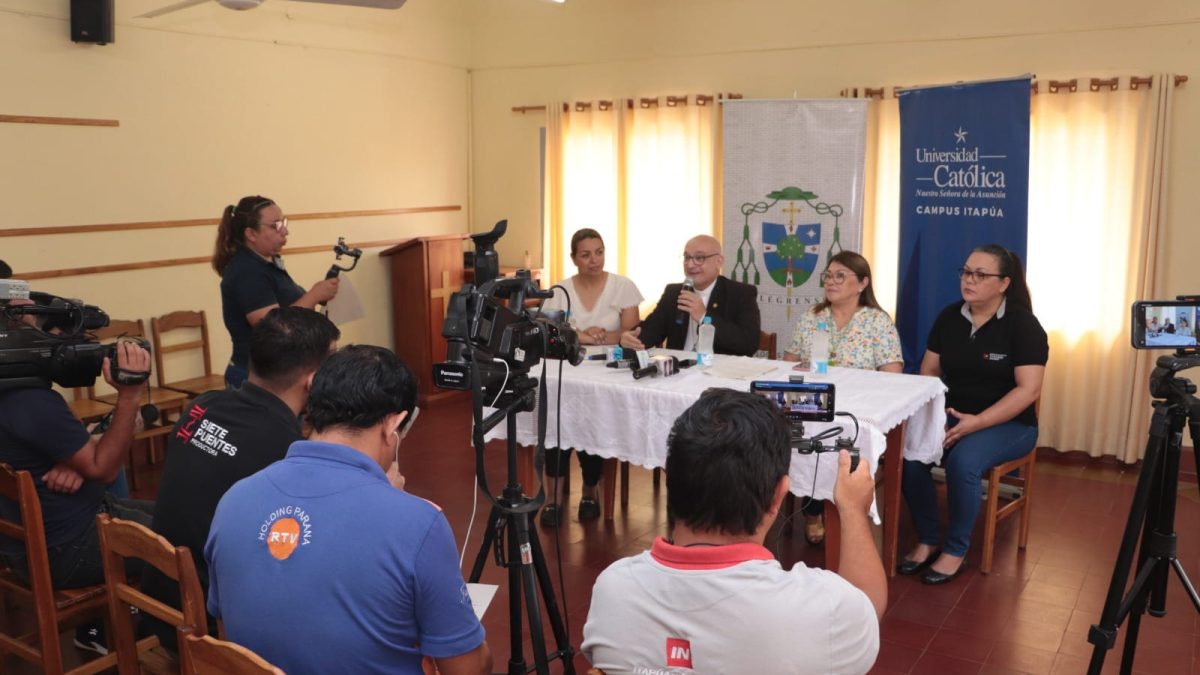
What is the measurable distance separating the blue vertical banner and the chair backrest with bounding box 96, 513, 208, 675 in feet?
12.5

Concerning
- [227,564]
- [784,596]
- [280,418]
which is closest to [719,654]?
[784,596]

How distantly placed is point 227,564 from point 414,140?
540 centimetres

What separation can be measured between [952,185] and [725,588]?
148 inches

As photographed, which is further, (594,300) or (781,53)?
A: (781,53)

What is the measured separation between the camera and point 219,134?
5.41 m

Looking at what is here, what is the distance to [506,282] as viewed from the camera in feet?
7.80

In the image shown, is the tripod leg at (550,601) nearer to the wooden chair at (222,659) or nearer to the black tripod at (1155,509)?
the wooden chair at (222,659)

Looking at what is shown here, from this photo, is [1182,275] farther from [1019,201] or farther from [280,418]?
[280,418]

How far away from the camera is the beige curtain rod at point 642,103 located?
6012 millimetres

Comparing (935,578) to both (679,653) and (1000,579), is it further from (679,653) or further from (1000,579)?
(679,653)

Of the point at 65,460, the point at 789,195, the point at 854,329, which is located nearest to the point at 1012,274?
the point at 854,329

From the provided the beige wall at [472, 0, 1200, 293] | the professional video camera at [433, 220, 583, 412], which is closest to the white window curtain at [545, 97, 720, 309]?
the beige wall at [472, 0, 1200, 293]

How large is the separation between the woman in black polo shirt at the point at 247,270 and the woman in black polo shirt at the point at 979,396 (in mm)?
2631

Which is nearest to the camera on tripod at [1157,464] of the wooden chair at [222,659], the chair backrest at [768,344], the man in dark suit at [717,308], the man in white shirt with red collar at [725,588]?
the man in white shirt with red collar at [725,588]
